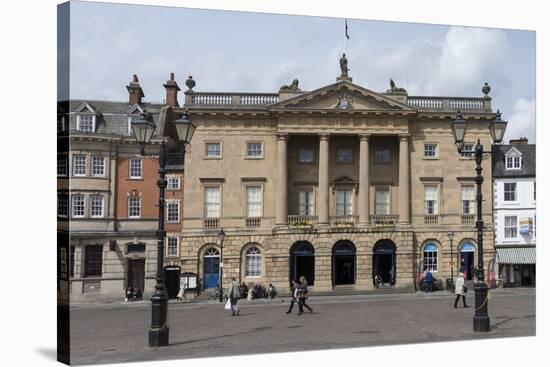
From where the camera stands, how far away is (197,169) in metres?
17.7

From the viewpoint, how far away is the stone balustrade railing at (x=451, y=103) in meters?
18.6

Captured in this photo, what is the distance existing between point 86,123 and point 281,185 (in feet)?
18.6

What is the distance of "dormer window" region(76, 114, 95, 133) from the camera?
14643 millimetres

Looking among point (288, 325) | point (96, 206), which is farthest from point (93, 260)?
point (288, 325)

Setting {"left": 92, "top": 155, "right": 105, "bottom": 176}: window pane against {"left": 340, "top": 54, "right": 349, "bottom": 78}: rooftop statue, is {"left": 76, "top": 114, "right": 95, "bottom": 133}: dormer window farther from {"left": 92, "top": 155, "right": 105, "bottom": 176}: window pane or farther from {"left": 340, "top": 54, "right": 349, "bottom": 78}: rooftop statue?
{"left": 340, "top": 54, "right": 349, "bottom": 78}: rooftop statue

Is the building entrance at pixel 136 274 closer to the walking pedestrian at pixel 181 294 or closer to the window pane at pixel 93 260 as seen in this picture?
the window pane at pixel 93 260

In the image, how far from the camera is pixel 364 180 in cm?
1869

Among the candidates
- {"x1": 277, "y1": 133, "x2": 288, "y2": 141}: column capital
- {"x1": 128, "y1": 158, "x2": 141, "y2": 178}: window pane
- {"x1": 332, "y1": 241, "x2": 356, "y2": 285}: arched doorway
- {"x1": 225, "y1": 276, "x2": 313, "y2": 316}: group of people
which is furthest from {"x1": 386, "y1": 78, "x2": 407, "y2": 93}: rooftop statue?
{"x1": 128, "y1": 158, "x2": 141, "y2": 178}: window pane

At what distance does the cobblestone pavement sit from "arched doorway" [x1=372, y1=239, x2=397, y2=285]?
Result: 0.57m

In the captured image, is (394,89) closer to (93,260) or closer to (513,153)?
(513,153)

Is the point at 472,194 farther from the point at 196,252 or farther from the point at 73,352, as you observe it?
the point at 73,352

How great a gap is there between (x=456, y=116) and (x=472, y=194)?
227 centimetres

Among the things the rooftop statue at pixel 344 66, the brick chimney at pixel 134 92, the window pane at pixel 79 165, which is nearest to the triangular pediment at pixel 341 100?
the rooftop statue at pixel 344 66

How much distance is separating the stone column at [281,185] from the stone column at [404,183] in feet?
10.9
